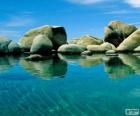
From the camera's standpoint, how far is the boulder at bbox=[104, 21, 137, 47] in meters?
36.3

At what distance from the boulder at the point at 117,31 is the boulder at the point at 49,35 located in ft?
17.5

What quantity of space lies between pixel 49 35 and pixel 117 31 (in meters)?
7.32

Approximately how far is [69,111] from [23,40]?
26181mm

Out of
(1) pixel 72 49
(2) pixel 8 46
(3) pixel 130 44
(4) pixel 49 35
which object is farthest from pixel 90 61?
(4) pixel 49 35

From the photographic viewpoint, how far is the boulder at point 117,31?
3628 cm

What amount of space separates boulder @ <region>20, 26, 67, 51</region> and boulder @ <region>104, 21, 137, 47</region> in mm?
5323

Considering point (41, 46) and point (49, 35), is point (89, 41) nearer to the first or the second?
point (49, 35)

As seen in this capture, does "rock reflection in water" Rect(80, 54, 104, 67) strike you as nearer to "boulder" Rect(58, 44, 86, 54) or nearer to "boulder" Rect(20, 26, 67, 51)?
"boulder" Rect(58, 44, 86, 54)

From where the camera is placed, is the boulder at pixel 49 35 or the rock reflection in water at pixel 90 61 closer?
the rock reflection in water at pixel 90 61

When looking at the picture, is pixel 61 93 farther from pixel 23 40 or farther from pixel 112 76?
pixel 23 40

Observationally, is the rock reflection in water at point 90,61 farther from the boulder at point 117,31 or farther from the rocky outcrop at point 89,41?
the boulder at point 117,31

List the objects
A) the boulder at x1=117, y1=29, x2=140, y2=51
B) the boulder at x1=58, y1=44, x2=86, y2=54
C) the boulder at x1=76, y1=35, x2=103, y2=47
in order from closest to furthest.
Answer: the boulder at x1=58, y1=44, x2=86, y2=54
the boulder at x1=117, y1=29, x2=140, y2=51
the boulder at x1=76, y1=35, x2=103, y2=47

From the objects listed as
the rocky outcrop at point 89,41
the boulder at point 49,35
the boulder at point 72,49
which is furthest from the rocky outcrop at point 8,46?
the rocky outcrop at point 89,41

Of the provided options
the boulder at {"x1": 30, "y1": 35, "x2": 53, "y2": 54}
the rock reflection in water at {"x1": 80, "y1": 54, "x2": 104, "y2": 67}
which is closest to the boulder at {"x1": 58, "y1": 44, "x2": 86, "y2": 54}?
the boulder at {"x1": 30, "y1": 35, "x2": 53, "y2": 54}
